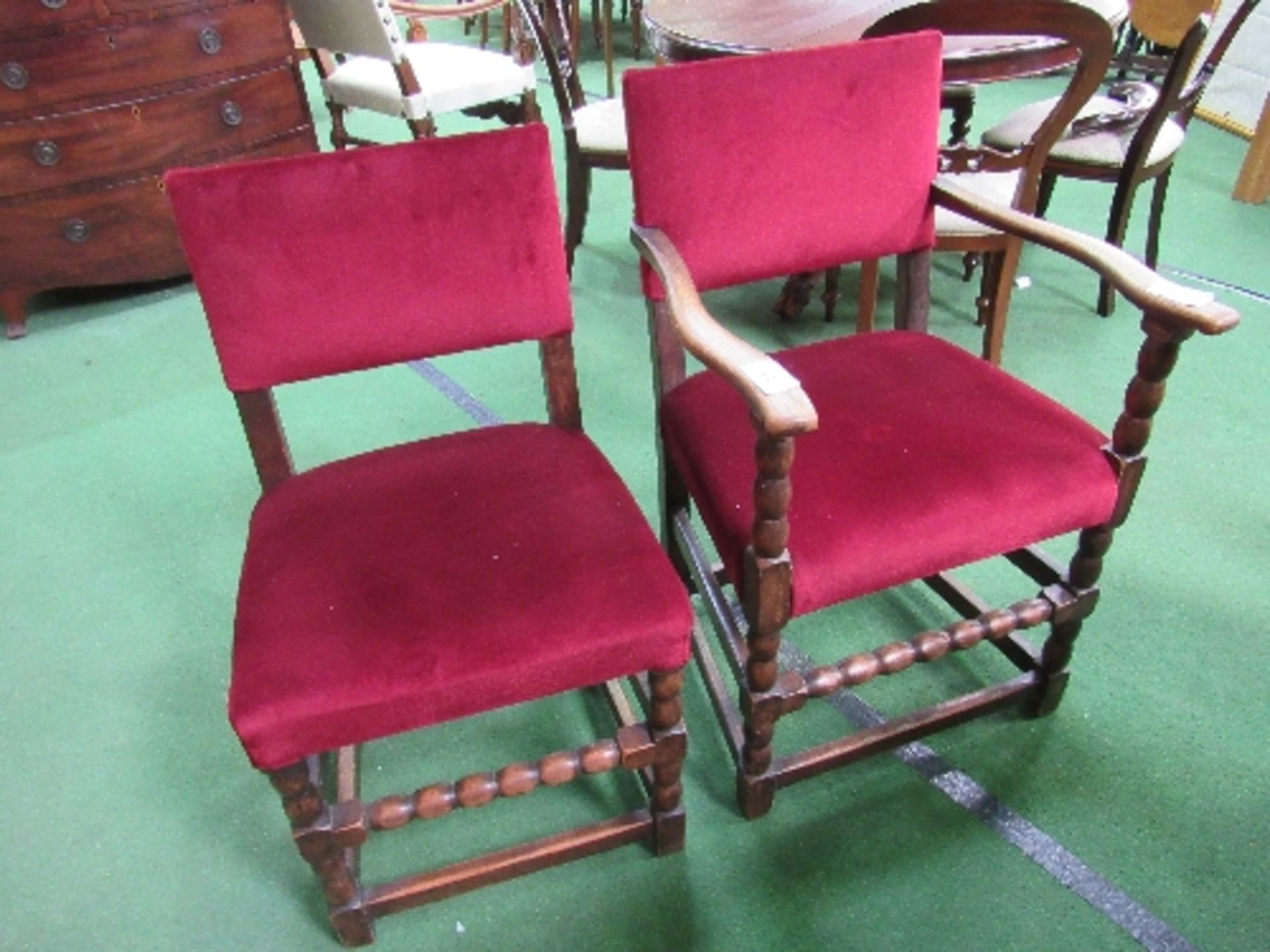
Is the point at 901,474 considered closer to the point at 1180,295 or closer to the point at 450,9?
the point at 1180,295

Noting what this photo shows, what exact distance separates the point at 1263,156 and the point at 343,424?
118 inches

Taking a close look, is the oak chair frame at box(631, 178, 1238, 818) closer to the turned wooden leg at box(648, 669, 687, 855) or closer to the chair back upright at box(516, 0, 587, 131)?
the turned wooden leg at box(648, 669, 687, 855)

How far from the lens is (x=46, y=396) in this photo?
7.84 ft

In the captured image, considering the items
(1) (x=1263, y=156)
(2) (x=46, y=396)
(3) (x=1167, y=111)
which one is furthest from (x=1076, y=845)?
(1) (x=1263, y=156)

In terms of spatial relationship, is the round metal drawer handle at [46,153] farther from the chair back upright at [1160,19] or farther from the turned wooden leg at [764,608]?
the chair back upright at [1160,19]

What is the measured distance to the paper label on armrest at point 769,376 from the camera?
906 millimetres

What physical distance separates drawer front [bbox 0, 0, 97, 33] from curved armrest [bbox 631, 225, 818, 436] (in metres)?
2.02

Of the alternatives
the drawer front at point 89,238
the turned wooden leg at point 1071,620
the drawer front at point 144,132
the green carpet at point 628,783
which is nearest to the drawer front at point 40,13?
the drawer front at point 144,132

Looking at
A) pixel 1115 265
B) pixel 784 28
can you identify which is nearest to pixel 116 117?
pixel 784 28

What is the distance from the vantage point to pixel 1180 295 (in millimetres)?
1025

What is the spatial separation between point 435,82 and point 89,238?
42.9 inches

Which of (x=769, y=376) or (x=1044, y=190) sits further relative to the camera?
(x=1044, y=190)

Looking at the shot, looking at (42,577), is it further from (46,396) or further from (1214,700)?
(1214,700)

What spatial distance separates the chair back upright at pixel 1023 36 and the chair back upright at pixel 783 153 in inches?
16.4
